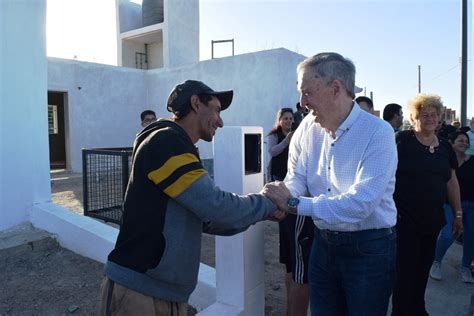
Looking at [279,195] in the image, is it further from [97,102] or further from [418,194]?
[97,102]

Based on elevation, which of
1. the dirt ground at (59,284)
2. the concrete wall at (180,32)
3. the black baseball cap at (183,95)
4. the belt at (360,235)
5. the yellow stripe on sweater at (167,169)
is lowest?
the dirt ground at (59,284)

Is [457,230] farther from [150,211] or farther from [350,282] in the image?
[150,211]

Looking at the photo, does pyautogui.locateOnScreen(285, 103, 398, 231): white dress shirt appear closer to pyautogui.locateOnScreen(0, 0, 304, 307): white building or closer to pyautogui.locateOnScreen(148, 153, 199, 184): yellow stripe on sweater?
pyautogui.locateOnScreen(148, 153, 199, 184): yellow stripe on sweater

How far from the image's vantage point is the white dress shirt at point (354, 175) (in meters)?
1.90

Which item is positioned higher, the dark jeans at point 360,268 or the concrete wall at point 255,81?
the concrete wall at point 255,81

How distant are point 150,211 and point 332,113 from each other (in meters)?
1.06

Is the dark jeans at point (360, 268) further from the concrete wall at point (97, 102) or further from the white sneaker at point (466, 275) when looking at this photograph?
the concrete wall at point (97, 102)

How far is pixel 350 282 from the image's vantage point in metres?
2.06

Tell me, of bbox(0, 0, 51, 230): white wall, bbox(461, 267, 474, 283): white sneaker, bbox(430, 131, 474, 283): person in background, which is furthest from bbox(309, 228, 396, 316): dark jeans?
bbox(0, 0, 51, 230): white wall

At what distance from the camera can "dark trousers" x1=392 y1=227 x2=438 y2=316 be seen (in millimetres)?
3271

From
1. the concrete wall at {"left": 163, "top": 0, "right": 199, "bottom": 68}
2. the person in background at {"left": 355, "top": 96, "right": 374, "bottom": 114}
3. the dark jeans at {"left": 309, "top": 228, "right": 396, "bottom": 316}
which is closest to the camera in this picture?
the dark jeans at {"left": 309, "top": 228, "right": 396, "bottom": 316}

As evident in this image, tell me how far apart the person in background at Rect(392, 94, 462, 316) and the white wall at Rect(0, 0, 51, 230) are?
4296 millimetres

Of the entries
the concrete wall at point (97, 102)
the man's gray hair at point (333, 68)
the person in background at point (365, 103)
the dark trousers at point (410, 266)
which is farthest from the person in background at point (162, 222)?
the concrete wall at point (97, 102)

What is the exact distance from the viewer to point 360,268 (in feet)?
6.66
